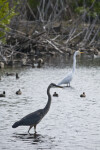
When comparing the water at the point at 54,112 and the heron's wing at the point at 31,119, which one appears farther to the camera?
the heron's wing at the point at 31,119

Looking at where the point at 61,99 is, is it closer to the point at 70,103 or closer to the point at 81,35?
the point at 70,103

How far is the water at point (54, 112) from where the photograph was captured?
13469mm

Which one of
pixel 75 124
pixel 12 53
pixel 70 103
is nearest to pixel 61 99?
pixel 70 103

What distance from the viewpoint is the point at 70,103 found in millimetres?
19688

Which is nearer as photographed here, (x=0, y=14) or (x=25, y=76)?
(x=25, y=76)

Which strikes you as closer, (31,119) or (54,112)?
(31,119)

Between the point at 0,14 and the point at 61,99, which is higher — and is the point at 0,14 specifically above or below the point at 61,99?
above

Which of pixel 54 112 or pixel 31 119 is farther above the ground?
pixel 31 119

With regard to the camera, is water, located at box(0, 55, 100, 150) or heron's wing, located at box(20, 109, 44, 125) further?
heron's wing, located at box(20, 109, 44, 125)

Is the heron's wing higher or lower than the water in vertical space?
higher

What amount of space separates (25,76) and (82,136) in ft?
48.8

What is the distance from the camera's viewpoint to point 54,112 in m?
17.8

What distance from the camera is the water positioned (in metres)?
13.5

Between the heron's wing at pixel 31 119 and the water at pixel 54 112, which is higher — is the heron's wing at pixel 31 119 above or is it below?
above
